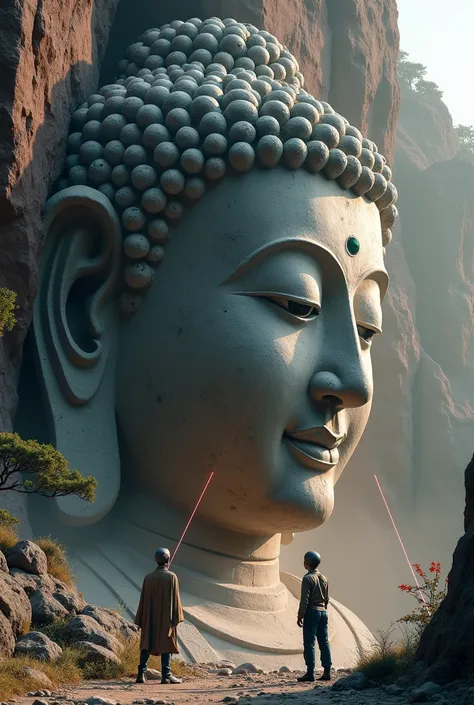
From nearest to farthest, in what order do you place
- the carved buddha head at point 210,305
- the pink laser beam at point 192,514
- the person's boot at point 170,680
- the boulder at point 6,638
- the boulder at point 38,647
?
the boulder at point 6,638 < the boulder at point 38,647 < the person's boot at point 170,680 < the carved buddha head at point 210,305 < the pink laser beam at point 192,514

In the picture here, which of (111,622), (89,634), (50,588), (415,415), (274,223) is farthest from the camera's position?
(415,415)

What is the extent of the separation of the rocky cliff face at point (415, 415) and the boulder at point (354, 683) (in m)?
9.42

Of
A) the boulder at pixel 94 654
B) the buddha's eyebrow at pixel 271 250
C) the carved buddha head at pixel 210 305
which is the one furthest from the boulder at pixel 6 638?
the buddha's eyebrow at pixel 271 250

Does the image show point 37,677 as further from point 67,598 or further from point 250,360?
point 250,360

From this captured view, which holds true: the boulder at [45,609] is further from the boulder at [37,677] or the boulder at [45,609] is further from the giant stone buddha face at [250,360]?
the giant stone buddha face at [250,360]

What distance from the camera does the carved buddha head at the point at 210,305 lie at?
370 inches

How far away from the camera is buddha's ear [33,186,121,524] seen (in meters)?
9.47

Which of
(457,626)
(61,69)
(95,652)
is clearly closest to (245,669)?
(95,652)

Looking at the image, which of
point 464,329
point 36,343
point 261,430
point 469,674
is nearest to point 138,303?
point 36,343

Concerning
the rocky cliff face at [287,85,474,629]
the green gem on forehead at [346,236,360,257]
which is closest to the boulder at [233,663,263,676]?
the green gem on forehead at [346,236,360,257]

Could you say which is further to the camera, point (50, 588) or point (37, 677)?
point (50, 588)

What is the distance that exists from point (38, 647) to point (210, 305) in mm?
3688

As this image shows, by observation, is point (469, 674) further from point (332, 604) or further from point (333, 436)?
point (332, 604)

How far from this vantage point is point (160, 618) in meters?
7.11
